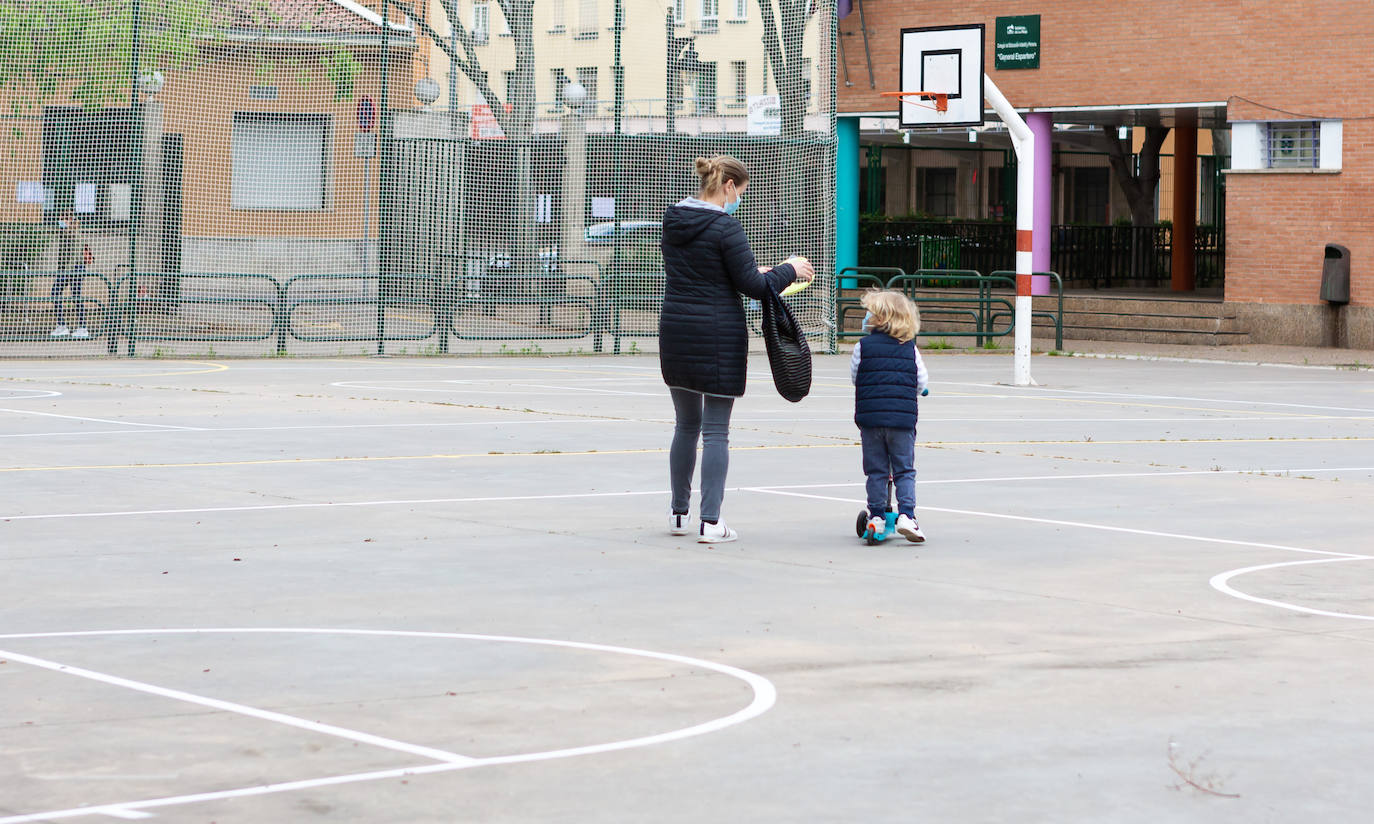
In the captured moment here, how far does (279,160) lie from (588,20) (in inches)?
184

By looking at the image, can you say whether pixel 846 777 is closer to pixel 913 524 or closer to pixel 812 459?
pixel 913 524

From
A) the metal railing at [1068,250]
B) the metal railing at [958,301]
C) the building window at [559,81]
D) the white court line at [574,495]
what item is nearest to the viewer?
the white court line at [574,495]

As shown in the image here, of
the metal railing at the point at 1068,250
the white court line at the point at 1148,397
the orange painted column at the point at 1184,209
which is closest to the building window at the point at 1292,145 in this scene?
the orange painted column at the point at 1184,209

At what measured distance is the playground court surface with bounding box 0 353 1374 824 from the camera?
187 inches

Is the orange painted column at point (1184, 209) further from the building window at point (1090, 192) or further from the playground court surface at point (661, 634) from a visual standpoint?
the playground court surface at point (661, 634)

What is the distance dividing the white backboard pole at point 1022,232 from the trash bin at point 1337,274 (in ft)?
26.5

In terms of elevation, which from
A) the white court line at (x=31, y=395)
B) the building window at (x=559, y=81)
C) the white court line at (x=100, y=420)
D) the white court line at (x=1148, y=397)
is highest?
the building window at (x=559, y=81)

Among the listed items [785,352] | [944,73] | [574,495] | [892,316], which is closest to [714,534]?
[785,352]

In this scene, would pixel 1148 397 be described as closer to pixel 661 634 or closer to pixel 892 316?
pixel 892 316

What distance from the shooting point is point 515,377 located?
21.4 m

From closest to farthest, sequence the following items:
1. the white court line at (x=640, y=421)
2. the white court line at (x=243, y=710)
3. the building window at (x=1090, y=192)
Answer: the white court line at (x=243, y=710), the white court line at (x=640, y=421), the building window at (x=1090, y=192)

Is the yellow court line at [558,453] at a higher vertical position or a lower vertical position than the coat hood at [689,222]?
lower

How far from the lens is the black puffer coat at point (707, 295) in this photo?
30.4 ft

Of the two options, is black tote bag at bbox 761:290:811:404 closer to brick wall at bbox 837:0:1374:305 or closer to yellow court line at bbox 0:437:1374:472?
yellow court line at bbox 0:437:1374:472
